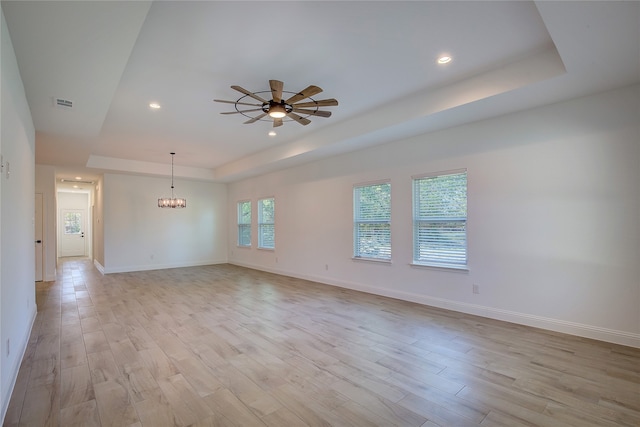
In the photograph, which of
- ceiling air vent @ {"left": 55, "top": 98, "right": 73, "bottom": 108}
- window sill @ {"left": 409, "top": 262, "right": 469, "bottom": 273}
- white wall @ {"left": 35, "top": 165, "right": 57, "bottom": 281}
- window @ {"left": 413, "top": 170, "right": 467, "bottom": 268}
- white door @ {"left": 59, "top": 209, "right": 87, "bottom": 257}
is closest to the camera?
ceiling air vent @ {"left": 55, "top": 98, "right": 73, "bottom": 108}

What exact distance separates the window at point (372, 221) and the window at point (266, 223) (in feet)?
9.28

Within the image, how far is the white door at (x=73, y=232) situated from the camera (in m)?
13.1

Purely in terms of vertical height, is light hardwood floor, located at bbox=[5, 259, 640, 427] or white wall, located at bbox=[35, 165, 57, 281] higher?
white wall, located at bbox=[35, 165, 57, 281]

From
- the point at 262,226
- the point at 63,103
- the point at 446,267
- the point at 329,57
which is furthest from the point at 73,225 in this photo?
the point at 446,267

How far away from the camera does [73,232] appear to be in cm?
1333

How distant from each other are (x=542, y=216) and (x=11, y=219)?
535 centimetres

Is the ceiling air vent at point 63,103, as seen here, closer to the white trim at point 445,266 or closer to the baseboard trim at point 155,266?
the white trim at point 445,266

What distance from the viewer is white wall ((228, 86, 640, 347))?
3219 millimetres

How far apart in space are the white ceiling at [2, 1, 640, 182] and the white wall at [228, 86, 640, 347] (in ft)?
1.06

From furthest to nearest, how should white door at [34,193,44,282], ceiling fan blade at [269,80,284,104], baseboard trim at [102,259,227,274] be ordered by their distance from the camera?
baseboard trim at [102,259,227,274], white door at [34,193,44,282], ceiling fan blade at [269,80,284,104]

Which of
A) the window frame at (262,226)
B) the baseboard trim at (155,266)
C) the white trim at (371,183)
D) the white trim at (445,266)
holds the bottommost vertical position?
the baseboard trim at (155,266)

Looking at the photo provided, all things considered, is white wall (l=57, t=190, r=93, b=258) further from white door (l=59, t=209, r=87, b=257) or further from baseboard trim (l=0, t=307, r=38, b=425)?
baseboard trim (l=0, t=307, r=38, b=425)

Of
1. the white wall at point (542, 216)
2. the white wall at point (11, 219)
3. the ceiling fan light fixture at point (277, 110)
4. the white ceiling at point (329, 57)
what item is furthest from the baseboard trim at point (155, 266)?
the ceiling fan light fixture at point (277, 110)

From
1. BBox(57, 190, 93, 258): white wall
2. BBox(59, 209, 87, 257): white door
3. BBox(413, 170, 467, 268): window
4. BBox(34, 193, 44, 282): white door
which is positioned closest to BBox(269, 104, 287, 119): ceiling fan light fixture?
BBox(413, 170, 467, 268): window
